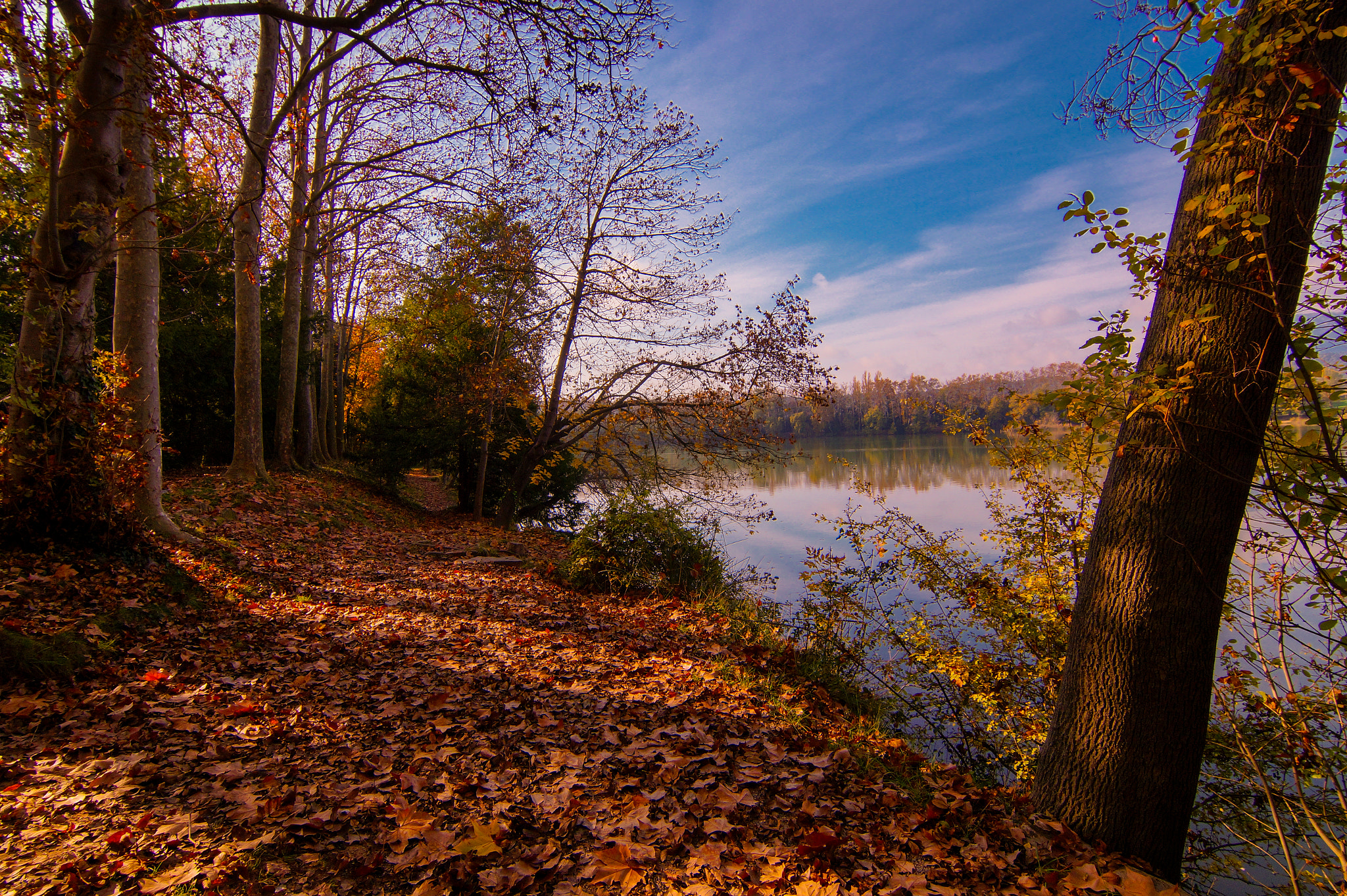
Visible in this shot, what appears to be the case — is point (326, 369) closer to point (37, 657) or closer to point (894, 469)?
point (37, 657)

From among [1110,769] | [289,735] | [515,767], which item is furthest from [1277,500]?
[289,735]

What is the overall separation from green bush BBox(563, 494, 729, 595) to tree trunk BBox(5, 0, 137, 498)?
5.11m

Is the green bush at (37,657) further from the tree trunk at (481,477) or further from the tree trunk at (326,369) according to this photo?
the tree trunk at (326,369)

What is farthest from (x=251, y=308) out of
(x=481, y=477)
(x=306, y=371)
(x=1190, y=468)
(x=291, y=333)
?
(x=1190, y=468)

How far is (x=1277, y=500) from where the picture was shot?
2.80m

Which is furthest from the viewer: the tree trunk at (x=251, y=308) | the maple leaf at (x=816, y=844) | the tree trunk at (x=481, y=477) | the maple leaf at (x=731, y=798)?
the tree trunk at (x=481, y=477)

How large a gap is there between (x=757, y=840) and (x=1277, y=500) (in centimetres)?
294

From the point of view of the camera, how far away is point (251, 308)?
396 inches

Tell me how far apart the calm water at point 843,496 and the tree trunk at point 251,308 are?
8.54m

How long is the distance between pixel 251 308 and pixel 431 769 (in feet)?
33.1

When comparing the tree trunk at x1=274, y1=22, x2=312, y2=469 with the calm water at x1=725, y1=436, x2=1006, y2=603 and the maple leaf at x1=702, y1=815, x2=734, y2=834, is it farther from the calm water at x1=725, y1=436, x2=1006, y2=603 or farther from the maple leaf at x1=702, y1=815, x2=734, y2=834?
the maple leaf at x1=702, y1=815, x2=734, y2=834

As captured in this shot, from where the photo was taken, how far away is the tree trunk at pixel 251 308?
947cm

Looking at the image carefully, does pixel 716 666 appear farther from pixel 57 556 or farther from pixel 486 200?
pixel 486 200

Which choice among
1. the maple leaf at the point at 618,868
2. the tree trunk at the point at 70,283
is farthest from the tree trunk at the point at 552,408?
the maple leaf at the point at 618,868
